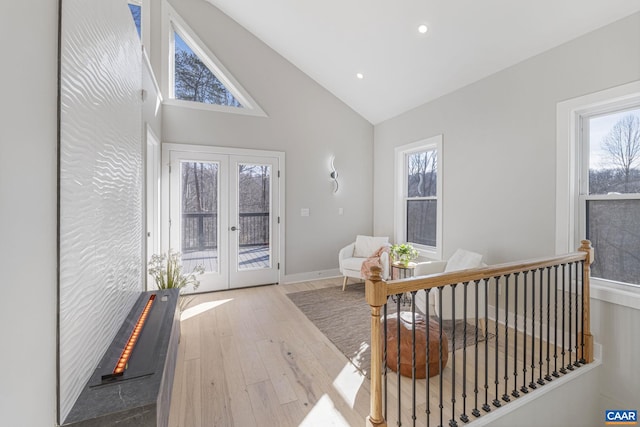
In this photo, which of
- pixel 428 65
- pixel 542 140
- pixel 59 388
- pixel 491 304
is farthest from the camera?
pixel 428 65

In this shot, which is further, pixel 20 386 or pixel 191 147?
pixel 191 147

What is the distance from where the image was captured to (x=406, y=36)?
3219mm

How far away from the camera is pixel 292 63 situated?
15.3 ft

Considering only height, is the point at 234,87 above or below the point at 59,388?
above

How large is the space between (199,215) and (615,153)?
467cm

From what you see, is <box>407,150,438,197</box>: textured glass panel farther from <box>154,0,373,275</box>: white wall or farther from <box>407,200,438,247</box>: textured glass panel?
<box>154,0,373,275</box>: white wall

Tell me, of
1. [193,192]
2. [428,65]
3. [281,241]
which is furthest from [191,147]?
[428,65]

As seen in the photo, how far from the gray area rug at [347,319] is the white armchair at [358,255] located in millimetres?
282

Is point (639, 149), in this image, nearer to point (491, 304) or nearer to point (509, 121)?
point (509, 121)

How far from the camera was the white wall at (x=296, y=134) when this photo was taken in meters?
4.12

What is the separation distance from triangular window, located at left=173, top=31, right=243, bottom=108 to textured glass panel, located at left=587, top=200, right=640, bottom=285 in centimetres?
454

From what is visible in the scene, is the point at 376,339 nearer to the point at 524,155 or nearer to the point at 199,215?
the point at 524,155

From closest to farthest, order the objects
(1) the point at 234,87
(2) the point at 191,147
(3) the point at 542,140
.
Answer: (3) the point at 542,140, (2) the point at 191,147, (1) the point at 234,87

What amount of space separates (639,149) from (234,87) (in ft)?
15.2
